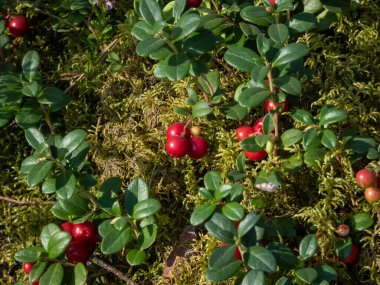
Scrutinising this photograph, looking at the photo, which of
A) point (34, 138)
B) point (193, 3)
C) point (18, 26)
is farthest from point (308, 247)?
point (18, 26)

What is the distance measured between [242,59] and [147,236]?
844 millimetres

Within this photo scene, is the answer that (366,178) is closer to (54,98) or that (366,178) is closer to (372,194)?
(372,194)

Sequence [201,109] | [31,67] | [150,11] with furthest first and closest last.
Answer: [31,67] → [201,109] → [150,11]

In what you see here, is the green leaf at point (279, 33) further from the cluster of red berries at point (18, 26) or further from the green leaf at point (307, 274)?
the cluster of red berries at point (18, 26)

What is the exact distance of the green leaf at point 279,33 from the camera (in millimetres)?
2541

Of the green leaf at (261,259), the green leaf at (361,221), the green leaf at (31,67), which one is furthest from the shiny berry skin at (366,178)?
the green leaf at (31,67)

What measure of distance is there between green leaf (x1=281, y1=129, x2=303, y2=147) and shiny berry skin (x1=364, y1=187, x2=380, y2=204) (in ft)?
1.13

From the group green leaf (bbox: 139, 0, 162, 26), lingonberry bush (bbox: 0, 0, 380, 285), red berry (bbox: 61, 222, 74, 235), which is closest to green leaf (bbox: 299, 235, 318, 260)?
lingonberry bush (bbox: 0, 0, 380, 285)

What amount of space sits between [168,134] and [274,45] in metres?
0.62

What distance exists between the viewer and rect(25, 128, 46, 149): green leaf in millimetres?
2695

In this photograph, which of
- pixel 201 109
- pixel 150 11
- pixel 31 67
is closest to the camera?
pixel 150 11

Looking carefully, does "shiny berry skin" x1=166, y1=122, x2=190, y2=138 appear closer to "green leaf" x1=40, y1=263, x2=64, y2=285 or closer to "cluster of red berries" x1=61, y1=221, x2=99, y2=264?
"cluster of red berries" x1=61, y1=221, x2=99, y2=264

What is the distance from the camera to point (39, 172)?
8.15ft

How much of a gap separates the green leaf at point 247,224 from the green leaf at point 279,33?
0.75m
